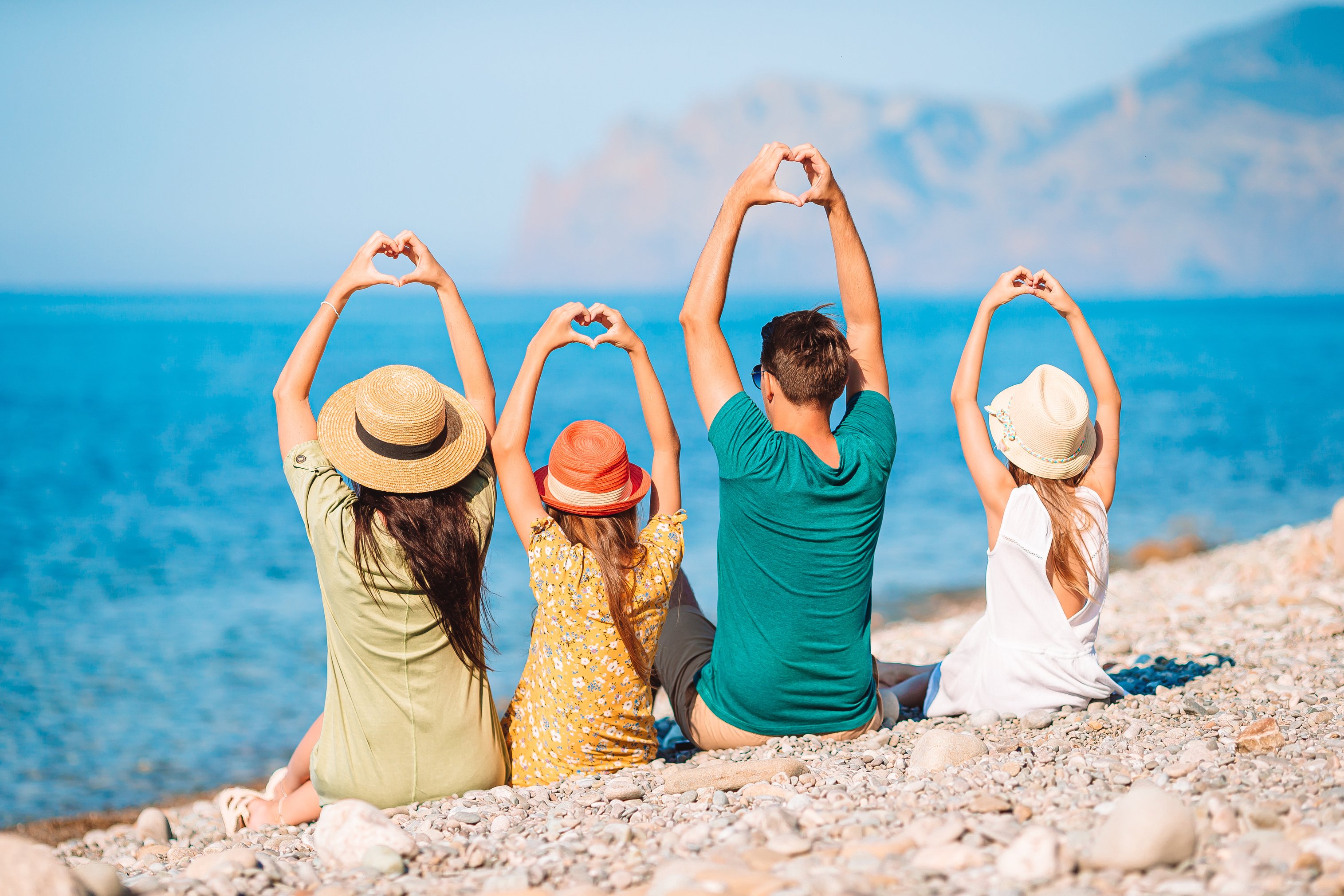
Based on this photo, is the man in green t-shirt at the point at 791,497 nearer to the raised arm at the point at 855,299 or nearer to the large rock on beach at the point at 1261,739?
the raised arm at the point at 855,299

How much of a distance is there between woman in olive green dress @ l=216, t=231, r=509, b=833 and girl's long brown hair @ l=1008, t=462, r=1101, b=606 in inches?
89.1

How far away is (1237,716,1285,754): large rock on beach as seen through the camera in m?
3.68

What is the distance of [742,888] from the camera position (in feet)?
8.46

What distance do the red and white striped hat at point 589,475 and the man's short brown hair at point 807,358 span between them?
69 centimetres

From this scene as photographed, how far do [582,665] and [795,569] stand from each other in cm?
90

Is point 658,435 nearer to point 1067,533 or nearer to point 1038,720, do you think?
point 1067,533

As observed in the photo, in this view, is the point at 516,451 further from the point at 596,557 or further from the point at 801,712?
the point at 801,712

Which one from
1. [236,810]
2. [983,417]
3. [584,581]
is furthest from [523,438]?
[236,810]

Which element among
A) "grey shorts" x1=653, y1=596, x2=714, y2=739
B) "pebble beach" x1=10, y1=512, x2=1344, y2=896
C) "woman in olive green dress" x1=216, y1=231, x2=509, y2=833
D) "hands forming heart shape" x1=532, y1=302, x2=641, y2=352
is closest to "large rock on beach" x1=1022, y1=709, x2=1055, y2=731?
"pebble beach" x1=10, y1=512, x2=1344, y2=896

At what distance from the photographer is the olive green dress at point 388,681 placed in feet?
12.4

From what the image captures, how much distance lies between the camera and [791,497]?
13.1ft

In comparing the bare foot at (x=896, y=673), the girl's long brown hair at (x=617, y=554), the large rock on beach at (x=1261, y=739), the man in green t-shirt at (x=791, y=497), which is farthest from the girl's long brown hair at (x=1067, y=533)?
the girl's long brown hair at (x=617, y=554)

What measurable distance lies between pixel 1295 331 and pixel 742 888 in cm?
9526

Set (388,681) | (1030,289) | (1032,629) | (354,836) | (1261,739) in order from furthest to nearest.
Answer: (1030,289) → (1032,629) → (388,681) → (1261,739) → (354,836)
